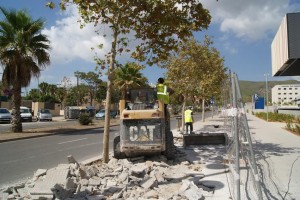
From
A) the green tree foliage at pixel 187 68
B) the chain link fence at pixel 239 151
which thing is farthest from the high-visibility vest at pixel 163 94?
the green tree foliage at pixel 187 68

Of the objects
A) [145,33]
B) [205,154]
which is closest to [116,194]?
[145,33]

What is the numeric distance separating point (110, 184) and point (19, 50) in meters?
18.5

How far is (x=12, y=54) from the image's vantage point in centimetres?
2358

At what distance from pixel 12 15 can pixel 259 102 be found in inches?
1967

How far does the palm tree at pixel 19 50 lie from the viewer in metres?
23.5

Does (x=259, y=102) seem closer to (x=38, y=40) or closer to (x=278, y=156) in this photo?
(x=38, y=40)

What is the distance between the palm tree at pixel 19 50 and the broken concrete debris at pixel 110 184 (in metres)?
16.6

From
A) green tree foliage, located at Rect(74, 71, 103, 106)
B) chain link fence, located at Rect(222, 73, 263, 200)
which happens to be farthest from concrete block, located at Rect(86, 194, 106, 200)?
green tree foliage, located at Rect(74, 71, 103, 106)

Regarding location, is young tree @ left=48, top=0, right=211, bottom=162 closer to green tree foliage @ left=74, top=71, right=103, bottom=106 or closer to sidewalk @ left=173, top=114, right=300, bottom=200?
sidewalk @ left=173, top=114, right=300, bottom=200

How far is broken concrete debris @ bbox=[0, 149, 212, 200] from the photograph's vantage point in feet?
22.3

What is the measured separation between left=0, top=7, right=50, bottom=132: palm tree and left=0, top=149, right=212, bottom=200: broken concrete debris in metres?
16.6

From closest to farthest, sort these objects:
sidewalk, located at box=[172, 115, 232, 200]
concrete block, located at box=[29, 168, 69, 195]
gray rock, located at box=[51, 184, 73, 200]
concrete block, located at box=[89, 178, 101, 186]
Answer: gray rock, located at box=[51, 184, 73, 200]
concrete block, located at box=[29, 168, 69, 195]
sidewalk, located at box=[172, 115, 232, 200]
concrete block, located at box=[89, 178, 101, 186]

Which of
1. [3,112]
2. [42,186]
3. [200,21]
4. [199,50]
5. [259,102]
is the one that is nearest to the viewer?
[42,186]

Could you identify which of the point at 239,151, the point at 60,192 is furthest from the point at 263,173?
the point at 60,192
